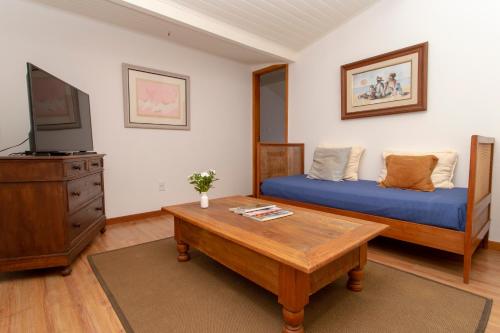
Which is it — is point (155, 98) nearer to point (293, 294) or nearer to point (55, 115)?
point (55, 115)

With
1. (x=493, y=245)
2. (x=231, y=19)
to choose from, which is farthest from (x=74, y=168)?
(x=493, y=245)

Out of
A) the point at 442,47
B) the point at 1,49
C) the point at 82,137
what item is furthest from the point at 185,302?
the point at 442,47

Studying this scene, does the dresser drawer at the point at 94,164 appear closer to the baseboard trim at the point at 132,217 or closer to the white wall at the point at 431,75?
the baseboard trim at the point at 132,217

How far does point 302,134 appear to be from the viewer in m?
3.78

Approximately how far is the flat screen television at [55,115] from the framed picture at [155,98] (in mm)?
653

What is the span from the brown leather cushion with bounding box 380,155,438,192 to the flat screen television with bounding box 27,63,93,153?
280 centimetres

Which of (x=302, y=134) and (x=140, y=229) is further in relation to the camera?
(x=302, y=134)

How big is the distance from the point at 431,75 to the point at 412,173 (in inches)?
40.0

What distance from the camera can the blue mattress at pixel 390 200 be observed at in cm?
176

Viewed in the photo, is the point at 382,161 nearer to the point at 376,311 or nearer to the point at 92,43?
the point at 376,311

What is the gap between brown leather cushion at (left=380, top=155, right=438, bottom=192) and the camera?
226cm

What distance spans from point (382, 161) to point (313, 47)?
1796mm

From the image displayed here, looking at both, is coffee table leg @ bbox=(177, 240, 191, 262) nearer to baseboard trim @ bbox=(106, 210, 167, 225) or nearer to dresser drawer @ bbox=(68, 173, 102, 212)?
dresser drawer @ bbox=(68, 173, 102, 212)

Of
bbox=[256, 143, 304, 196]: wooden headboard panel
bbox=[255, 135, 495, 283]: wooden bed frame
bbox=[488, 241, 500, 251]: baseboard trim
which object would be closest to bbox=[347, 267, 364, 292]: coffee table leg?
bbox=[255, 135, 495, 283]: wooden bed frame
